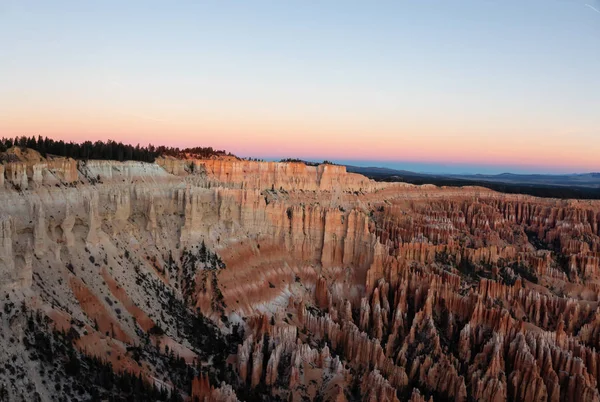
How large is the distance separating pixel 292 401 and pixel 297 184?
34.0m

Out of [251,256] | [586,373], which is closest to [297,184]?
[251,256]

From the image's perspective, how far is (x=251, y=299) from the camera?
37.8 meters

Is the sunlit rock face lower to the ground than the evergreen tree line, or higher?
lower

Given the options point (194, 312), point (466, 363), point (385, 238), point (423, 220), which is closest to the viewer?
point (466, 363)

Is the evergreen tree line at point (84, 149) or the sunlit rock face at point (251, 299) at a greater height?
the evergreen tree line at point (84, 149)

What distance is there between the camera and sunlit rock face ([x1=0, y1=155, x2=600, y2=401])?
22.5 meters

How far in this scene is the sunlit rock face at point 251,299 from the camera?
22547 mm

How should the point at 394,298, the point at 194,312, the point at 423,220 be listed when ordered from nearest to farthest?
the point at 194,312 < the point at 394,298 < the point at 423,220

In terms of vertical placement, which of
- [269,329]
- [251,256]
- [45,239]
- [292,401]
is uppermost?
[45,239]

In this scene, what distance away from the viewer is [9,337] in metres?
19.4

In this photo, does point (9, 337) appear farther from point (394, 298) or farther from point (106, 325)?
point (394, 298)

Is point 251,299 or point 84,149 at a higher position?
point 84,149

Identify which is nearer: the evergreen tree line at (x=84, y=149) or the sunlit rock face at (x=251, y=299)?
the sunlit rock face at (x=251, y=299)

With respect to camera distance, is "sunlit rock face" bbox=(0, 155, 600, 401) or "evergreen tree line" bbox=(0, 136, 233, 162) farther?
"evergreen tree line" bbox=(0, 136, 233, 162)
